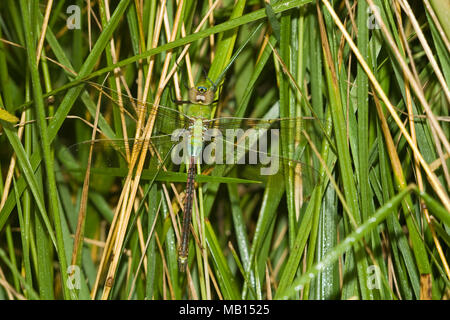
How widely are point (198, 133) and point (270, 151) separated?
0.32 m

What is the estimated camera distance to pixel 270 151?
164cm

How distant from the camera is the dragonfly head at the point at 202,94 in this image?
5.20 feet

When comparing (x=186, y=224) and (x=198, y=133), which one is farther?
(x=198, y=133)

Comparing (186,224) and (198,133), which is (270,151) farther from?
(186,224)

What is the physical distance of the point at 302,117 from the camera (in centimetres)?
148

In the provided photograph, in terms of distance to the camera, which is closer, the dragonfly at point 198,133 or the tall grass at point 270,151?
the tall grass at point 270,151

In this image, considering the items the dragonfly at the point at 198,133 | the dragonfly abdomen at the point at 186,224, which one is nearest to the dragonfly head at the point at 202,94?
the dragonfly at the point at 198,133

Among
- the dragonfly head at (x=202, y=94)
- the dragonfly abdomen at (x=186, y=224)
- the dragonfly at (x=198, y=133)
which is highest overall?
the dragonfly head at (x=202, y=94)

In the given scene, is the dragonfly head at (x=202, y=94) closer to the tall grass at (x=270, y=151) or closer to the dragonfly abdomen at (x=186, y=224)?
the tall grass at (x=270, y=151)

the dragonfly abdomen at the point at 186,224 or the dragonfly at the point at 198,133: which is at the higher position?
the dragonfly at the point at 198,133

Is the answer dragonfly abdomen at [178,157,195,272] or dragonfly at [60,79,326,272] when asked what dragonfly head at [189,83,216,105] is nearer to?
dragonfly at [60,79,326,272]

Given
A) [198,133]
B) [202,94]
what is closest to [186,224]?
[198,133]

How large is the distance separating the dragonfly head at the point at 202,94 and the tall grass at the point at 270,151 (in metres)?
0.05
